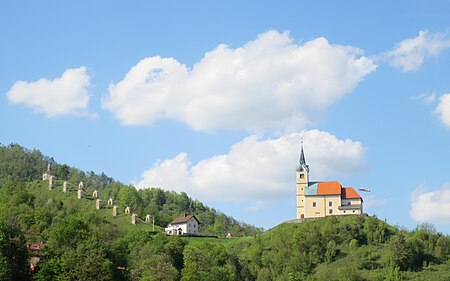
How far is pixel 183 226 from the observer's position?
414ft

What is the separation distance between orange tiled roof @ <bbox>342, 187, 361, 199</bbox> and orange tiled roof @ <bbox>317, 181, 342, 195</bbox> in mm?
1459

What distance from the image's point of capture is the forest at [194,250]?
66438 mm

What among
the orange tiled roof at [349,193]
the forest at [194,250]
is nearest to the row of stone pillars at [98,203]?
the forest at [194,250]

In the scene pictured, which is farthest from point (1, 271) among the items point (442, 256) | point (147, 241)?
point (442, 256)

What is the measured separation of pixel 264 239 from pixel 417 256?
A: 25.4 metres

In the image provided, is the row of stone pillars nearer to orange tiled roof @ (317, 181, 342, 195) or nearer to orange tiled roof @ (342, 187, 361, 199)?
orange tiled roof @ (317, 181, 342, 195)

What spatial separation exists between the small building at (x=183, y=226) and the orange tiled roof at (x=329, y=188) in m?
27.7

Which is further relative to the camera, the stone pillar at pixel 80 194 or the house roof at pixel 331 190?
the stone pillar at pixel 80 194

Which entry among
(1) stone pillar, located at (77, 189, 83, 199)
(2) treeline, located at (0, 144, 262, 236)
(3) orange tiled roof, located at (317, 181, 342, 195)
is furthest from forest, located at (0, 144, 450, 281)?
(2) treeline, located at (0, 144, 262, 236)

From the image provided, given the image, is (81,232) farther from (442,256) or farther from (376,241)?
(442,256)

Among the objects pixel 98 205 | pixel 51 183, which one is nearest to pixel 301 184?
pixel 98 205

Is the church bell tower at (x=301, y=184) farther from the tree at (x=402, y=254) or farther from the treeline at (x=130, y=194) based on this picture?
the treeline at (x=130, y=194)

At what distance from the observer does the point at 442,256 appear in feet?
319

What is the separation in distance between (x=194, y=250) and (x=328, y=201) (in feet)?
91.7
